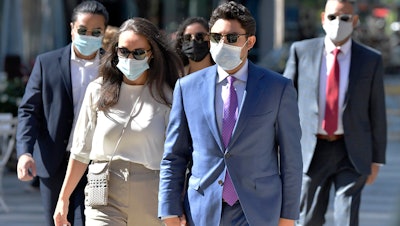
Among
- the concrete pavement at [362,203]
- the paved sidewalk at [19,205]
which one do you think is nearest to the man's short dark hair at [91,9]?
the concrete pavement at [362,203]

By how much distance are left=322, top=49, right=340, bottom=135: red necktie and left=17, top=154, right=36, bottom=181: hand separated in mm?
2018

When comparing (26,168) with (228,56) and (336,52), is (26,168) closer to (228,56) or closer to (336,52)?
(228,56)

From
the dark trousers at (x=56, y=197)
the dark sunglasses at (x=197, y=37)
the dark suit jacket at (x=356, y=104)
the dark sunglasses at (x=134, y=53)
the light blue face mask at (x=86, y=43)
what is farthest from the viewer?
the dark suit jacket at (x=356, y=104)

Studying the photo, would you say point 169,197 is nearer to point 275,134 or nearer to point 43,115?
point 275,134

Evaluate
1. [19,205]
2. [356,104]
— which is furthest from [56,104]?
[19,205]

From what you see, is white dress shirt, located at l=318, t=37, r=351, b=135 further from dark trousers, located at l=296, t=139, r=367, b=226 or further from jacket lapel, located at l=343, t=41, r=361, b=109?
dark trousers, located at l=296, t=139, r=367, b=226

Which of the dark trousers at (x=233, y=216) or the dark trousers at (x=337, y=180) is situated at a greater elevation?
the dark trousers at (x=233, y=216)

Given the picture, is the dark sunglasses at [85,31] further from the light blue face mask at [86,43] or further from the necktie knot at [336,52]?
the necktie knot at [336,52]

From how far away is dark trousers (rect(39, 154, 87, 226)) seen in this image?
575cm

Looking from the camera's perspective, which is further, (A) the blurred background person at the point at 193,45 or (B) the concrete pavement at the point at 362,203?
(B) the concrete pavement at the point at 362,203

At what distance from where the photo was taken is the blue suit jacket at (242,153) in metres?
4.36

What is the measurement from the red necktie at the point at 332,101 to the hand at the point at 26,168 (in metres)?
2.02

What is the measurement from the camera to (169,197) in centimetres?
445

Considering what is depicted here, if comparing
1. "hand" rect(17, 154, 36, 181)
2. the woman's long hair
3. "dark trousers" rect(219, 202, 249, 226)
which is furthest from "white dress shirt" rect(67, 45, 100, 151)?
"dark trousers" rect(219, 202, 249, 226)
